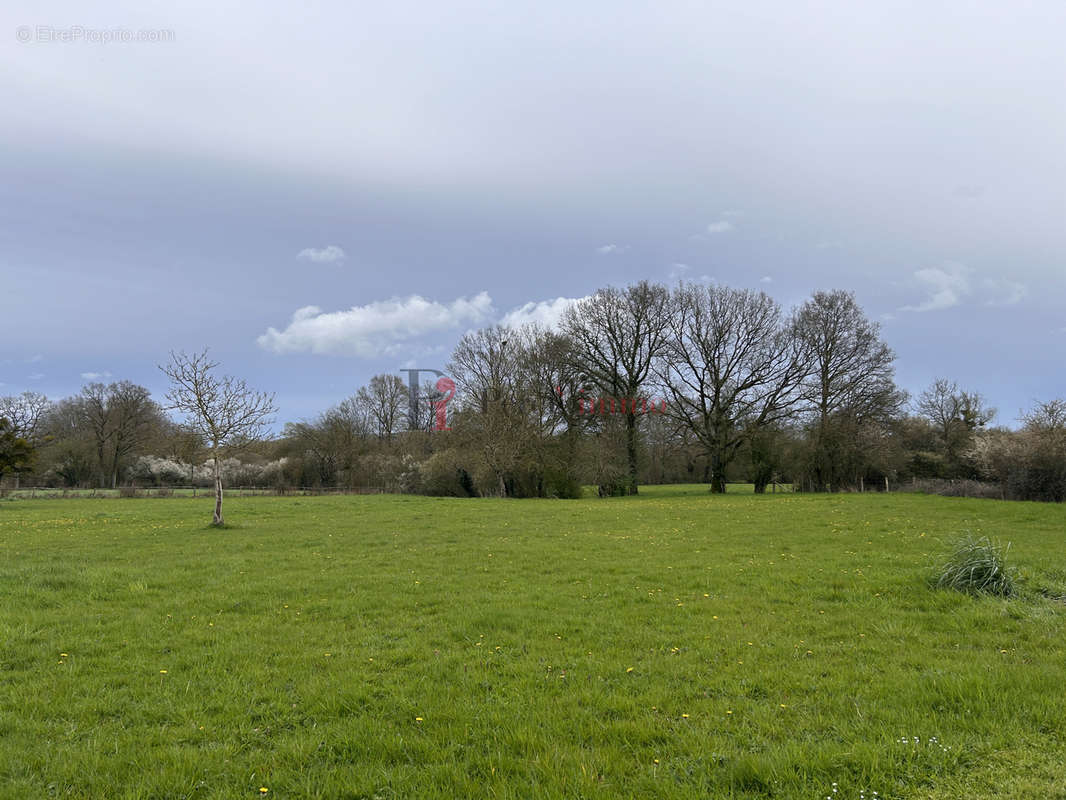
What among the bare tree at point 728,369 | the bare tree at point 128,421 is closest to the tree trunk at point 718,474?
the bare tree at point 728,369

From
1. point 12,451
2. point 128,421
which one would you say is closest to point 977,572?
point 12,451

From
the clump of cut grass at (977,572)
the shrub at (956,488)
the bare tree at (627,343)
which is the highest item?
the bare tree at (627,343)

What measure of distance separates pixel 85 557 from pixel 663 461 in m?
40.3

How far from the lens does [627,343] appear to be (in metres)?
43.9

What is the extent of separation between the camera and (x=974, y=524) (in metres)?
17.2

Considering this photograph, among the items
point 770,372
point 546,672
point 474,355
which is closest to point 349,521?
point 546,672

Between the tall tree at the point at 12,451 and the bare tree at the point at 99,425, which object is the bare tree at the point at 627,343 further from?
the bare tree at the point at 99,425

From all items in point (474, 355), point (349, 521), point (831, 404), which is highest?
point (474, 355)

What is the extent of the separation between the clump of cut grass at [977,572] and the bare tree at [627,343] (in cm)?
3400

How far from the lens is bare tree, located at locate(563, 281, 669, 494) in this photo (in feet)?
142

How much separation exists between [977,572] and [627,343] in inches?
1417

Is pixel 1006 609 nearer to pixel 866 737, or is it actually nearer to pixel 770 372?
pixel 866 737

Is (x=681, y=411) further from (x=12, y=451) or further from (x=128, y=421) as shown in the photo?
(x=128, y=421)

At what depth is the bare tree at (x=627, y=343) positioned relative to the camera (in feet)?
142
